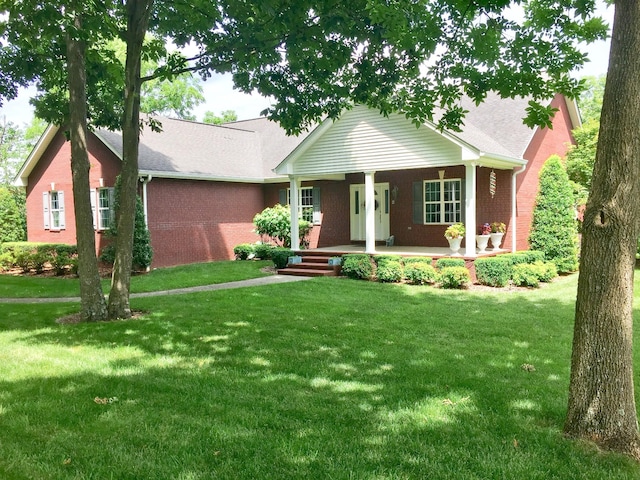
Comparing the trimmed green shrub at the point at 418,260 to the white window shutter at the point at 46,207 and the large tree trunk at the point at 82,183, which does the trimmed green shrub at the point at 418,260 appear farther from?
the white window shutter at the point at 46,207

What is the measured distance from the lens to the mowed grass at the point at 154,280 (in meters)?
12.4

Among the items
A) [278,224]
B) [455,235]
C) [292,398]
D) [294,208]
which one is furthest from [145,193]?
[292,398]

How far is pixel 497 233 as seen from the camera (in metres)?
14.4

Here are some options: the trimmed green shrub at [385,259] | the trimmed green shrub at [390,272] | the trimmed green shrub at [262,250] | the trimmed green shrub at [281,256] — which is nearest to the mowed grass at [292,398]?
the trimmed green shrub at [390,272]

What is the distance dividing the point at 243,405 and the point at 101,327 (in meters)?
4.38

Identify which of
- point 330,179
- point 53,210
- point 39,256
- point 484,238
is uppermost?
point 330,179

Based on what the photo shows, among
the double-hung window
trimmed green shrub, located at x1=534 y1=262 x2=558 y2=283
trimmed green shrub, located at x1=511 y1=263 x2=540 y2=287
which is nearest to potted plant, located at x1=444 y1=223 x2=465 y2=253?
trimmed green shrub, located at x1=534 y1=262 x2=558 y2=283

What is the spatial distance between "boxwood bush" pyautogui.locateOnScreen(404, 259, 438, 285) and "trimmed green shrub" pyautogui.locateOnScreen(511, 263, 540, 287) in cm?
187

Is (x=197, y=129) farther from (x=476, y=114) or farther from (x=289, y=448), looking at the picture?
(x=289, y=448)

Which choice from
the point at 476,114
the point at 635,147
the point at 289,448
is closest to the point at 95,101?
the point at 289,448

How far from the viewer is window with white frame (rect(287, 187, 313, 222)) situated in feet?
62.6

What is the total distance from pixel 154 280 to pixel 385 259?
20.5 ft

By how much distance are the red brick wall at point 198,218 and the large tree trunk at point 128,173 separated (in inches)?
313

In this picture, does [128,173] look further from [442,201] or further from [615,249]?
[442,201]
